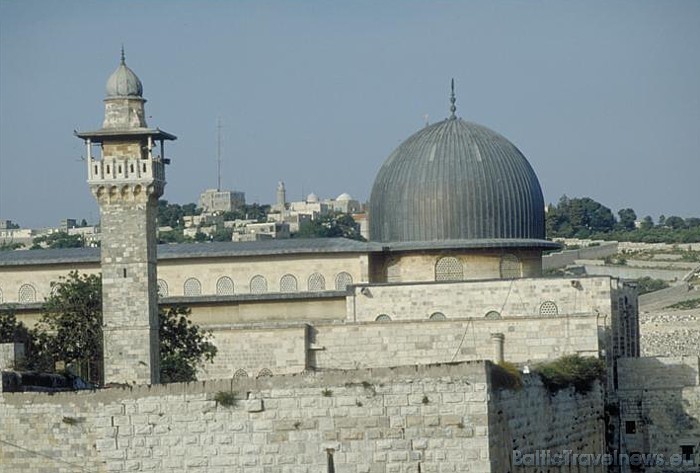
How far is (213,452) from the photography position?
84.9ft

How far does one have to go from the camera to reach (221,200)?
191875 millimetres

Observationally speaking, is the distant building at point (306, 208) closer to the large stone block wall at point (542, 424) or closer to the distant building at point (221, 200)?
the distant building at point (221, 200)

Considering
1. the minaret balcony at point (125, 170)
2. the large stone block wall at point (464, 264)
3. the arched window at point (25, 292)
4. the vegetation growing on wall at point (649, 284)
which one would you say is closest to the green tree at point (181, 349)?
the minaret balcony at point (125, 170)

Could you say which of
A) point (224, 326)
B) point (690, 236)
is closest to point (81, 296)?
point (224, 326)

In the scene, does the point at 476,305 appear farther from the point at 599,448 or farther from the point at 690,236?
the point at 690,236

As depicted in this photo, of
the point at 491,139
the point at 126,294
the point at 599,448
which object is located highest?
the point at 491,139

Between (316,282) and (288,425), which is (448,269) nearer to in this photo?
(316,282)

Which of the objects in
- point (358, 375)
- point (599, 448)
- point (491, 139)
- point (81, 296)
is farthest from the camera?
point (491, 139)

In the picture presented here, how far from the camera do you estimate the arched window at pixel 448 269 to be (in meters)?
47.4

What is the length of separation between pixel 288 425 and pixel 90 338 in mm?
18215

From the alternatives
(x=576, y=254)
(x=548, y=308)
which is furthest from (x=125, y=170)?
(x=576, y=254)

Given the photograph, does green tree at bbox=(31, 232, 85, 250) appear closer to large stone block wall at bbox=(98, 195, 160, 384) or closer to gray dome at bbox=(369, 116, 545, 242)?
gray dome at bbox=(369, 116, 545, 242)

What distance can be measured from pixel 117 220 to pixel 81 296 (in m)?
3.61

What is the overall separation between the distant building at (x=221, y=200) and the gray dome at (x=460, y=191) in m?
134
